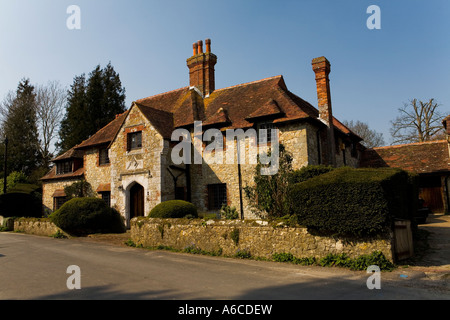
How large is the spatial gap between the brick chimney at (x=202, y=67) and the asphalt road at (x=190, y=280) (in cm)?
1387

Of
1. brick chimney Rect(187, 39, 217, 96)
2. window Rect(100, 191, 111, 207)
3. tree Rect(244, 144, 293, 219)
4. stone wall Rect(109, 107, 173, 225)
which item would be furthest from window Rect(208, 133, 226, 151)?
window Rect(100, 191, 111, 207)

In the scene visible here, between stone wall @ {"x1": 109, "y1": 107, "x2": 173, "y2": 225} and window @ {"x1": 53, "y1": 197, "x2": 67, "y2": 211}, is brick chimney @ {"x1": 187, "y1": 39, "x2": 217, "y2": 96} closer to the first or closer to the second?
stone wall @ {"x1": 109, "y1": 107, "x2": 173, "y2": 225}

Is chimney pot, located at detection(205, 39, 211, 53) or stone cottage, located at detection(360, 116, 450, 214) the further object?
chimney pot, located at detection(205, 39, 211, 53)

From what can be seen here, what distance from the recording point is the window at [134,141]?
1894 centimetres

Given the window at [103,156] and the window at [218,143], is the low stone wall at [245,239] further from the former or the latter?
the window at [103,156]

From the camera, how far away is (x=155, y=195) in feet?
57.6

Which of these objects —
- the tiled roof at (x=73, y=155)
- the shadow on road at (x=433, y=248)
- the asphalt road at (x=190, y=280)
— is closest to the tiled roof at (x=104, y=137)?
the tiled roof at (x=73, y=155)

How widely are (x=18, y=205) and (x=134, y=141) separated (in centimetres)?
1198

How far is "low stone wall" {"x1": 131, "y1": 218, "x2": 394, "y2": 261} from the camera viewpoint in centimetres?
909

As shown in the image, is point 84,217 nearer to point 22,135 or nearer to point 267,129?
point 267,129

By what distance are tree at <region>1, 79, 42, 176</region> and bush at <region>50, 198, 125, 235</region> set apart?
24116 millimetres

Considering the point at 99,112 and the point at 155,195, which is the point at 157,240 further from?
the point at 99,112

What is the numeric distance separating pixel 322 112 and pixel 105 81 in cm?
3033

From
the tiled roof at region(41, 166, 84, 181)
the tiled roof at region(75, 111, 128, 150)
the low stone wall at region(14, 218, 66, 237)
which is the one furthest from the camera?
the tiled roof at region(41, 166, 84, 181)
